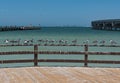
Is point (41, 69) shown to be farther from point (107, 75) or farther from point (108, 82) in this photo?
point (108, 82)

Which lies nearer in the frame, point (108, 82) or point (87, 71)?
point (108, 82)

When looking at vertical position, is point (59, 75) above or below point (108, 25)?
above

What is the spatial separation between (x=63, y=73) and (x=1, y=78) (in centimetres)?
240

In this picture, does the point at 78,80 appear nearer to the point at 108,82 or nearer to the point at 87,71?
the point at 108,82

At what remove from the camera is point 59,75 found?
12.6 metres

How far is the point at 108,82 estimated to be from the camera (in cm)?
1121

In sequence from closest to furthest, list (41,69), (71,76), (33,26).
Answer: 1. (71,76)
2. (41,69)
3. (33,26)

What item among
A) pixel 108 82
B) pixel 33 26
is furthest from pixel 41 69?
pixel 33 26

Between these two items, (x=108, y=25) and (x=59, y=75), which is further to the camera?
(x=108, y=25)

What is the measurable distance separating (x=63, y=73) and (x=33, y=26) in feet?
524

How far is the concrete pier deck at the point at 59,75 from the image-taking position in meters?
11.5

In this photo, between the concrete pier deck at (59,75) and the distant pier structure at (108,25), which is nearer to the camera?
the concrete pier deck at (59,75)

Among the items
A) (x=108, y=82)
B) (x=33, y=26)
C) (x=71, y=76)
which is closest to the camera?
(x=108, y=82)

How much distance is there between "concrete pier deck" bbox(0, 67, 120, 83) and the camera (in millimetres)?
11500
